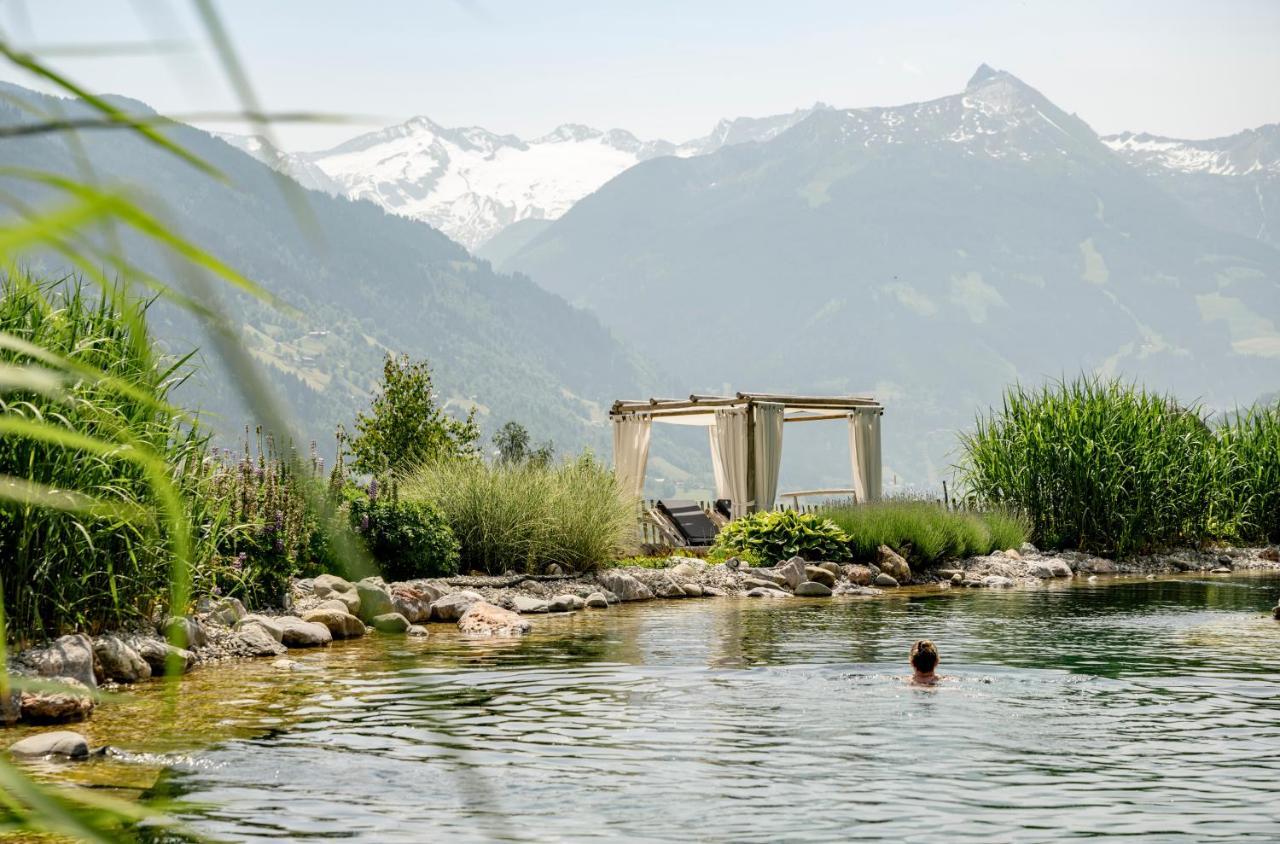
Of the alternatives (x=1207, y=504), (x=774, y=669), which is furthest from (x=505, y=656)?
(x=1207, y=504)

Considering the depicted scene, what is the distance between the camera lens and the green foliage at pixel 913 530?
20906 mm

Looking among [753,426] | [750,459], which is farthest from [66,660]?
[753,426]

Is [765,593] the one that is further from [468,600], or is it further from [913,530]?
[468,600]

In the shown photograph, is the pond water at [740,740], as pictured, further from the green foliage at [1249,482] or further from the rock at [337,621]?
the green foliage at [1249,482]

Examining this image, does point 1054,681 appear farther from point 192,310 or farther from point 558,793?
point 192,310

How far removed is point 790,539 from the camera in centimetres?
2042

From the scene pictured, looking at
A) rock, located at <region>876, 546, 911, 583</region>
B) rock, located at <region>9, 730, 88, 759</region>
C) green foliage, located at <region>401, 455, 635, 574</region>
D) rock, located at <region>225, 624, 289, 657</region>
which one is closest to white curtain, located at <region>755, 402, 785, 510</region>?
rock, located at <region>876, 546, 911, 583</region>

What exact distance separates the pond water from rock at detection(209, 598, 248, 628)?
884 mm

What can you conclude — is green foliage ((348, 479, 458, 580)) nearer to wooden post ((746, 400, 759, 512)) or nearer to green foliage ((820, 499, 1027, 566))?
green foliage ((820, 499, 1027, 566))

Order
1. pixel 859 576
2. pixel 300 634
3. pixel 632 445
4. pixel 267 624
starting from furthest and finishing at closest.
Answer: pixel 632 445
pixel 859 576
pixel 300 634
pixel 267 624

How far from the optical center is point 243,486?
12.6 metres

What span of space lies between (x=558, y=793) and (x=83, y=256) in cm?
553

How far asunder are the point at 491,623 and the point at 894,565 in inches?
334

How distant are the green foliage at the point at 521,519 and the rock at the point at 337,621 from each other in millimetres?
4477
